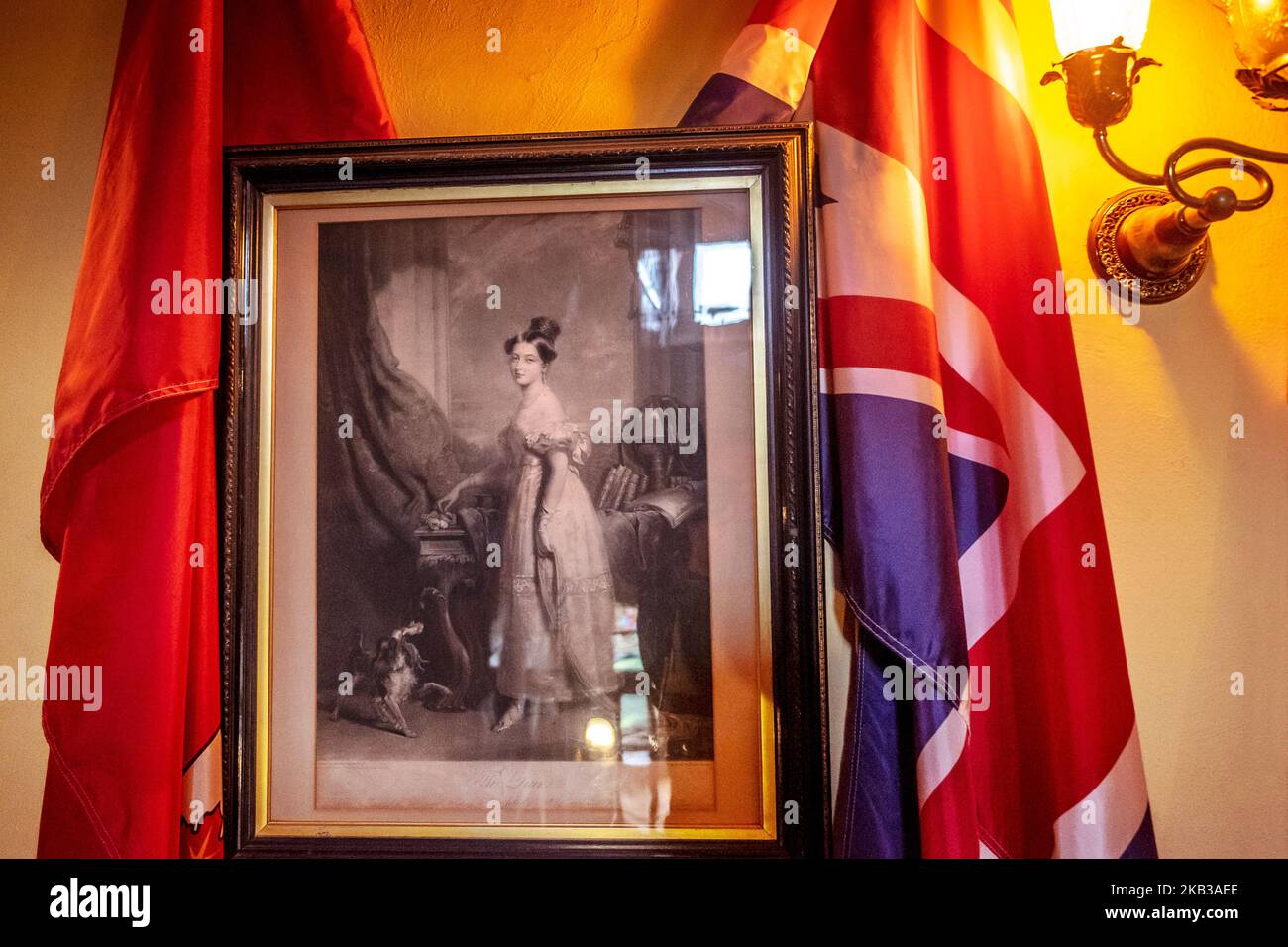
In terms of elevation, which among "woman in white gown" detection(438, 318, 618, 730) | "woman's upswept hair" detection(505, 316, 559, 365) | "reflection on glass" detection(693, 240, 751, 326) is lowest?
"woman in white gown" detection(438, 318, 618, 730)

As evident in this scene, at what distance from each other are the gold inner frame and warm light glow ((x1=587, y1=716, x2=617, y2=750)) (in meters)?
0.13

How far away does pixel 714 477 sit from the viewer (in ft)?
4.65

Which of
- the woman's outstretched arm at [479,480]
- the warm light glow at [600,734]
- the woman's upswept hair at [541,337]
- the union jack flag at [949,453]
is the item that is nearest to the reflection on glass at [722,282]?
the union jack flag at [949,453]

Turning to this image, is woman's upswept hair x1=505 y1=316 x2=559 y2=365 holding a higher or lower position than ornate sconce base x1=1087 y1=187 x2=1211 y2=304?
lower

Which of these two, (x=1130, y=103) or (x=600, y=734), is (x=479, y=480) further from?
(x=1130, y=103)

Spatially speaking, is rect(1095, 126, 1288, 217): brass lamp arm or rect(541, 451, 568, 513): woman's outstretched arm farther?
rect(541, 451, 568, 513): woman's outstretched arm

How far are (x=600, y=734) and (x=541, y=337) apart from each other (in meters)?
0.68

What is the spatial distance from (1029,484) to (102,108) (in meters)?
1.84

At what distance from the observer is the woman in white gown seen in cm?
141

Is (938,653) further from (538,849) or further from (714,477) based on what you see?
(538,849)

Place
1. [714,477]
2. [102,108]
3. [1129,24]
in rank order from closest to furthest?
1. [1129,24]
2. [714,477]
3. [102,108]

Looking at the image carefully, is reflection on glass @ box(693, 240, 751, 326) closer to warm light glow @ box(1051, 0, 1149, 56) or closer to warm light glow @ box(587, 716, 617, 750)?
warm light glow @ box(1051, 0, 1149, 56)

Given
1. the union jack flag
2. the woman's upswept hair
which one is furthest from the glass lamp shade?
the woman's upswept hair
